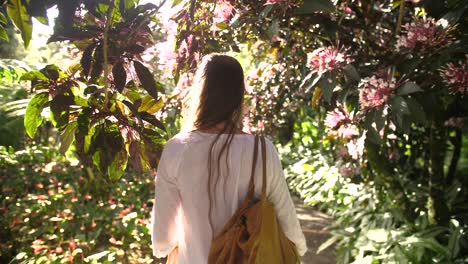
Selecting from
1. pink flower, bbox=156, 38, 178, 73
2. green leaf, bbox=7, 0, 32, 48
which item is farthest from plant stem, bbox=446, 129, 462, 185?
green leaf, bbox=7, 0, 32, 48

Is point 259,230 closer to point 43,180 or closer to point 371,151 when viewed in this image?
point 371,151

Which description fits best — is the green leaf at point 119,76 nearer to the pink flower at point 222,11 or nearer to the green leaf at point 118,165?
the green leaf at point 118,165

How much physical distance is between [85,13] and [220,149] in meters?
0.58

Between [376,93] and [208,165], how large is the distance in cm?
67

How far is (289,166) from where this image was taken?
18.6 feet

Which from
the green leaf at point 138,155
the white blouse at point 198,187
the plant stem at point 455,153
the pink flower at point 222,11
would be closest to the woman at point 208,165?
the white blouse at point 198,187

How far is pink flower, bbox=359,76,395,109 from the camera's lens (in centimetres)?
135

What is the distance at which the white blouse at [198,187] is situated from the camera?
1149 millimetres

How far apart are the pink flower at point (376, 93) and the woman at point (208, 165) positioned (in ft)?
1.43

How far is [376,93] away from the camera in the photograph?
1360mm

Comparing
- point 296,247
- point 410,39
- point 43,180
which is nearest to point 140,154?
point 296,247

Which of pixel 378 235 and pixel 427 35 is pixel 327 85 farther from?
pixel 378 235

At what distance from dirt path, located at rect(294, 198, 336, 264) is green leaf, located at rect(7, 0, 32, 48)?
9.07ft

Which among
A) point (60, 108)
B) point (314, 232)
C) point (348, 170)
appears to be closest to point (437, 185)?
point (348, 170)
